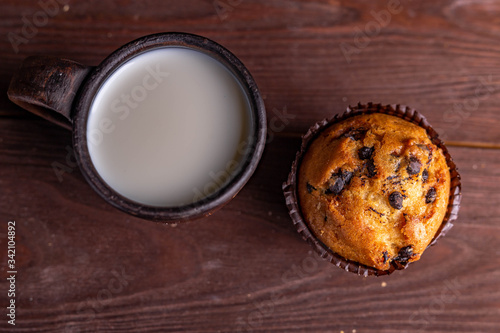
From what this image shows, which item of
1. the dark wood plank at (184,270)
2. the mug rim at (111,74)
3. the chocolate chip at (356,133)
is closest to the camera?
the mug rim at (111,74)

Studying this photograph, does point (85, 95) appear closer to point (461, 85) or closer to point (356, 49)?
point (356, 49)

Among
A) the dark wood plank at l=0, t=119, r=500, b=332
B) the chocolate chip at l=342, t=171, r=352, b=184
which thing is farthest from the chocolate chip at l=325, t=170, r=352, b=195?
the dark wood plank at l=0, t=119, r=500, b=332

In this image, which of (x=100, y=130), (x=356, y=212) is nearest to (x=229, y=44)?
(x=100, y=130)

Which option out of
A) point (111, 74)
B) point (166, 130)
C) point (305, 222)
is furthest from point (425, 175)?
point (111, 74)

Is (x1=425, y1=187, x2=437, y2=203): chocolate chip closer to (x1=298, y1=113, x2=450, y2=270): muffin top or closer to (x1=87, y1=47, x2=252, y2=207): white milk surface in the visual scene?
(x1=298, y1=113, x2=450, y2=270): muffin top

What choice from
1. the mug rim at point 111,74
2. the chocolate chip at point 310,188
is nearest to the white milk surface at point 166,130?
the mug rim at point 111,74

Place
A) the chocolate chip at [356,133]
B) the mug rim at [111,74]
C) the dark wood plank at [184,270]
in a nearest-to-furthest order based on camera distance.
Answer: the mug rim at [111,74]
the chocolate chip at [356,133]
the dark wood plank at [184,270]

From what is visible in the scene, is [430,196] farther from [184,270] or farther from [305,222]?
[184,270]

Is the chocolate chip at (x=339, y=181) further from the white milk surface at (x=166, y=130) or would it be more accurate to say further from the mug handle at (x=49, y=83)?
the mug handle at (x=49, y=83)
